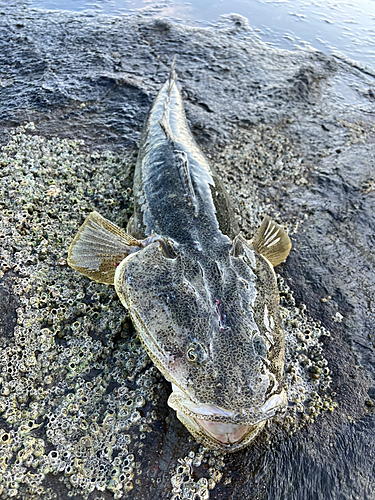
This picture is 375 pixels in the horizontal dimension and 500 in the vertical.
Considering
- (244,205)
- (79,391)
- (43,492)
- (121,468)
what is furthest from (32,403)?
(244,205)

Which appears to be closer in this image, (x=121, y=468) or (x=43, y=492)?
(x=43, y=492)

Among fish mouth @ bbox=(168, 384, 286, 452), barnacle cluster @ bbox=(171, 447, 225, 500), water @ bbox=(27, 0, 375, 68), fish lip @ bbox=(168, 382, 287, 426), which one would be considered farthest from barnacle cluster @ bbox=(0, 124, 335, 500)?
water @ bbox=(27, 0, 375, 68)

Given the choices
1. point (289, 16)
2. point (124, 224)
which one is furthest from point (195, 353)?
point (289, 16)

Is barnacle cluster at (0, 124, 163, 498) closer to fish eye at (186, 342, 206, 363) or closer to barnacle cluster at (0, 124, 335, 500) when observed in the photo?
barnacle cluster at (0, 124, 335, 500)

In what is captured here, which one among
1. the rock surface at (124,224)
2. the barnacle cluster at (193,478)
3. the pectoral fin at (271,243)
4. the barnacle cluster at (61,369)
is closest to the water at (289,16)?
the rock surface at (124,224)

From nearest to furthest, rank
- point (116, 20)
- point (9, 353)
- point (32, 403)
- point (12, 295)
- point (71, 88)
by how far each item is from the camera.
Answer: point (32, 403) < point (9, 353) < point (12, 295) < point (71, 88) < point (116, 20)

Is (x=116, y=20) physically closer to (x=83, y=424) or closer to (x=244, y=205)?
(x=244, y=205)

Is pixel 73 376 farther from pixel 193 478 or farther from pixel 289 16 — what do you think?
pixel 289 16

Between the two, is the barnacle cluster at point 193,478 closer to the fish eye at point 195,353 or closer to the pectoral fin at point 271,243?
the fish eye at point 195,353
